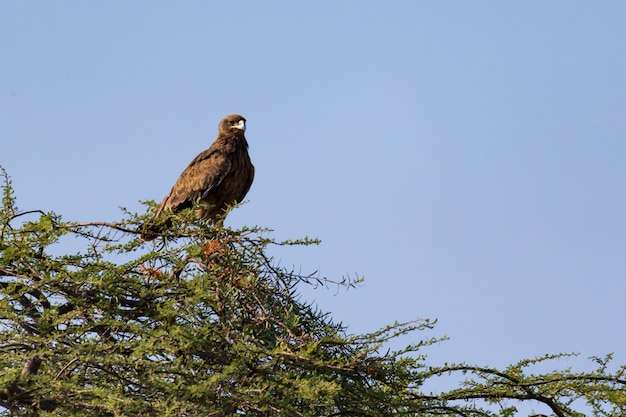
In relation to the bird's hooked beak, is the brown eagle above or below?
below

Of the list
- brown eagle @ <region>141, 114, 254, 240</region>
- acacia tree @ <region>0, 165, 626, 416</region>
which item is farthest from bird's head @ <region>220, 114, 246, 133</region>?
acacia tree @ <region>0, 165, 626, 416</region>

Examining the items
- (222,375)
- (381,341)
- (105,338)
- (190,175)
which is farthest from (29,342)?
(190,175)

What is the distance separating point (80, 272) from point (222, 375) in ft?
5.04

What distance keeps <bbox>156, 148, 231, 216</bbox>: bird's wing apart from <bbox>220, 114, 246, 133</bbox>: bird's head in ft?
2.44

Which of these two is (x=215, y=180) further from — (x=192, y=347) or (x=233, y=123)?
(x=192, y=347)

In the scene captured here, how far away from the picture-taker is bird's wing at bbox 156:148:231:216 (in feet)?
32.9

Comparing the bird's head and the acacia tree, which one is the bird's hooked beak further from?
the acacia tree

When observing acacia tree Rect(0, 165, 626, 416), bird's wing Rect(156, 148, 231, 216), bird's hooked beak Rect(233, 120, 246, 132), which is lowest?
acacia tree Rect(0, 165, 626, 416)

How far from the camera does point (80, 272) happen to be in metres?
6.05

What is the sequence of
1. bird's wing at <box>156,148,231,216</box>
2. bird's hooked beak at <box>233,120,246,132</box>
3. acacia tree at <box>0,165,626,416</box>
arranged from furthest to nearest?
bird's hooked beak at <box>233,120,246,132</box> → bird's wing at <box>156,148,231,216</box> → acacia tree at <box>0,165,626,416</box>

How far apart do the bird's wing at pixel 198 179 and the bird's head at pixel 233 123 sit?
0.75 metres

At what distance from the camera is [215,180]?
10.1 meters

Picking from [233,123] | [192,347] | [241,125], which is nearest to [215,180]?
[241,125]

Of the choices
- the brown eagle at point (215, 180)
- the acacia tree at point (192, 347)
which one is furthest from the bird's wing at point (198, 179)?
the acacia tree at point (192, 347)
